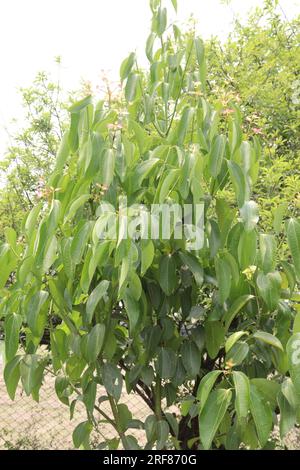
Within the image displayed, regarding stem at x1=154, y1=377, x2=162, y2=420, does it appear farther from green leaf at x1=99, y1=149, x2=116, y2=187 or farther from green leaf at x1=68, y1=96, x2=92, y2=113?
green leaf at x1=68, y1=96, x2=92, y2=113

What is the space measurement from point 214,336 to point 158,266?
28 cm

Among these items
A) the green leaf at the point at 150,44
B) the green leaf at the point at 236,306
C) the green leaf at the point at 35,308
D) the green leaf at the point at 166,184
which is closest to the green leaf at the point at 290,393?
the green leaf at the point at 236,306

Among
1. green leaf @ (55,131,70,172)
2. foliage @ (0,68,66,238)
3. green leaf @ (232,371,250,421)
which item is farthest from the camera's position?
foliage @ (0,68,66,238)

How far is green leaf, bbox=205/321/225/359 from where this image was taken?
1515mm

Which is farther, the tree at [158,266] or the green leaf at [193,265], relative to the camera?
the green leaf at [193,265]

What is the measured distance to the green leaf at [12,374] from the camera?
5.03 ft

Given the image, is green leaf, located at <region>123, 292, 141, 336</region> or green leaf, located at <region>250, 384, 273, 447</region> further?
green leaf, located at <region>123, 292, 141, 336</region>

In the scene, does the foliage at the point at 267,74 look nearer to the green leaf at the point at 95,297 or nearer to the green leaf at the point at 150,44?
the green leaf at the point at 150,44

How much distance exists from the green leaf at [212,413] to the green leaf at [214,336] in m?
0.29

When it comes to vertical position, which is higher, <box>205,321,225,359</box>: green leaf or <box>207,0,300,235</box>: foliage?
<box>207,0,300,235</box>: foliage

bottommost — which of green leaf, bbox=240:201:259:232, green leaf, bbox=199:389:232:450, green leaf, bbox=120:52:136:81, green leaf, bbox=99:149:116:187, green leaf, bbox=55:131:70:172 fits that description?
green leaf, bbox=199:389:232:450

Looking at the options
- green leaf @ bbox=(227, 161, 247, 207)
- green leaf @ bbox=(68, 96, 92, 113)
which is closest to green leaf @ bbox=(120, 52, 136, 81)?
green leaf @ bbox=(68, 96, 92, 113)

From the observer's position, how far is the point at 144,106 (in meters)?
1.56
